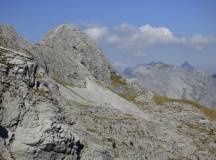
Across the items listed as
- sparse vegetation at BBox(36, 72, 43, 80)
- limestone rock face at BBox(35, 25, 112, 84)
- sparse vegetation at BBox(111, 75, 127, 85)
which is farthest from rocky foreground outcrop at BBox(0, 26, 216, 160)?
limestone rock face at BBox(35, 25, 112, 84)

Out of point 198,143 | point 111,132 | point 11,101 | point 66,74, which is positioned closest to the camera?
point 11,101

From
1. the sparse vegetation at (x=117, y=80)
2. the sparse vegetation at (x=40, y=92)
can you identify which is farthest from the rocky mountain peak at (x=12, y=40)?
the sparse vegetation at (x=40, y=92)

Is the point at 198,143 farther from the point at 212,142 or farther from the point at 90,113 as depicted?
the point at 90,113

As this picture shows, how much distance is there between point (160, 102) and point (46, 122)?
6382 cm

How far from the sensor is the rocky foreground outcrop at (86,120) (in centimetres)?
4991

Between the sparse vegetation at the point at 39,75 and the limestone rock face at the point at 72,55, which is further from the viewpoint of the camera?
the limestone rock face at the point at 72,55

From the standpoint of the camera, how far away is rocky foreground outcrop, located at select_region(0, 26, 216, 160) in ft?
164

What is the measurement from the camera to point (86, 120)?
230 feet

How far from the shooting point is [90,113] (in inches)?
2901

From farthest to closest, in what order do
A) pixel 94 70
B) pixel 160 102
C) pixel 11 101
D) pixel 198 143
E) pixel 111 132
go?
pixel 94 70 → pixel 160 102 → pixel 198 143 → pixel 111 132 → pixel 11 101

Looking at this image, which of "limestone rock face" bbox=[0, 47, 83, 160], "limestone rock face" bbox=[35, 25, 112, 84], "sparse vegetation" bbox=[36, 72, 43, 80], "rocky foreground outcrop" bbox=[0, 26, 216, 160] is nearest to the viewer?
"limestone rock face" bbox=[0, 47, 83, 160]

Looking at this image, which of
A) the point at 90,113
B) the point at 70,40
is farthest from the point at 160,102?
the point at 90,113

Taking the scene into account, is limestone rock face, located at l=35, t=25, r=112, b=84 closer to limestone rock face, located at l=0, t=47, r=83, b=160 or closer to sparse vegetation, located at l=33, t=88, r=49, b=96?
sparse vegetation, located at l=33, t=88, r=49, b=96

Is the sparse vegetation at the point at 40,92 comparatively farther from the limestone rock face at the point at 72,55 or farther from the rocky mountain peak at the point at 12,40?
the limestone rock face at the point at 72,55
